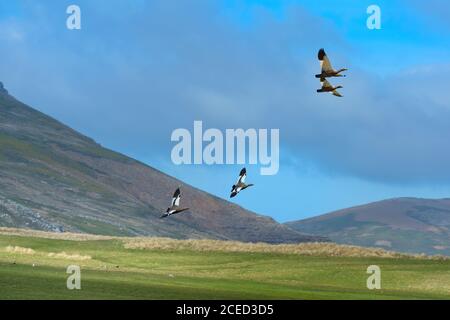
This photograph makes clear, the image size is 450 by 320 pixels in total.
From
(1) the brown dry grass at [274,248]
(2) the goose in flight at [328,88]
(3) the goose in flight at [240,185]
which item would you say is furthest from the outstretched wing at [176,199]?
(1) the brown dry grass at [274,248]

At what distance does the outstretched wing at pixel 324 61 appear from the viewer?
46.4 m

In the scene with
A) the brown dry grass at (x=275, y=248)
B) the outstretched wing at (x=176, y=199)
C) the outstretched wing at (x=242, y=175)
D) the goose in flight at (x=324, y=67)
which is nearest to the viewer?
the goose in flight at (x=324, y=67)

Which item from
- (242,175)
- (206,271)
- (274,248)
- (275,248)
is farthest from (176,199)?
(274,248)

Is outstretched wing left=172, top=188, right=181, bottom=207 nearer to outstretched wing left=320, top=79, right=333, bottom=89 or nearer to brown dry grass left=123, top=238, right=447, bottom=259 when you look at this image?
outstretched wing left=320, top=79, right=333, bottom=89

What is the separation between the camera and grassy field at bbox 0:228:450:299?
2007 inches

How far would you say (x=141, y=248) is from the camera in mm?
102125

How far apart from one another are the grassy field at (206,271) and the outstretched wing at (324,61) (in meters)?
11.5

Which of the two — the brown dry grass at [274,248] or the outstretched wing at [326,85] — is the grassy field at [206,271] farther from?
the outstretched wing at [326,85]

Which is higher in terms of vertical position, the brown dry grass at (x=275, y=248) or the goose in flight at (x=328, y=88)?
the goose in flight at (x=328, y=88)

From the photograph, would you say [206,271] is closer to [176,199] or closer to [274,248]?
[274,248]

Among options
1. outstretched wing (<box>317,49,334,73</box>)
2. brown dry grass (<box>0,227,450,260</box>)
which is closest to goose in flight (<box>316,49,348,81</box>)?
outstretched wing (<box>317,49,334,73</box>)

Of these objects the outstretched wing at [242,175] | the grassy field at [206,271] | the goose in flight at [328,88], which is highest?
the goose in flight at [328,88]
